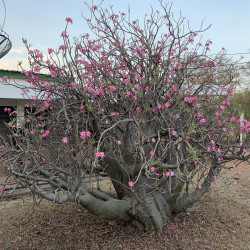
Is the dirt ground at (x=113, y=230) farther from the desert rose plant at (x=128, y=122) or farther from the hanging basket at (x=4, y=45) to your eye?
the hanging basket at (x=4, y=45)

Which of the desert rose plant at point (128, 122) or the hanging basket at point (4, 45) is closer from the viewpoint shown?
the desert rose plant at point (128, 122)

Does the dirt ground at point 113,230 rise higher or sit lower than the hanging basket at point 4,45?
lower

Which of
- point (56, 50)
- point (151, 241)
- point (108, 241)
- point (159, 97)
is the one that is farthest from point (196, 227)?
point (56, 50)

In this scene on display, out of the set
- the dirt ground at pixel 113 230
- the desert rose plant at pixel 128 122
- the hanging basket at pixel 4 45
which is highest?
the hanging basket at pixel 4 45

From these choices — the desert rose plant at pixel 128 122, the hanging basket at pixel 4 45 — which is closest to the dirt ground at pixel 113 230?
the desert rose plant at pixel 128 122

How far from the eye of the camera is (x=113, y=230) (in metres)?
3.75

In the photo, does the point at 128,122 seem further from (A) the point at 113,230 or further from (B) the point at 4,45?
(B) the point at 4,45

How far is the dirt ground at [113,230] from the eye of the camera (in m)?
3.40

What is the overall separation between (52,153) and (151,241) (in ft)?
6.42

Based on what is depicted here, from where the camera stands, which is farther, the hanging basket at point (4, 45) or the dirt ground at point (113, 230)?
the hanging basket at point (4, 45)

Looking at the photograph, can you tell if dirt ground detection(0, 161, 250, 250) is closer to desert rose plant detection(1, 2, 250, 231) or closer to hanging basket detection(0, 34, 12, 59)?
desert rose plant detection(1, 2, 250, 231)

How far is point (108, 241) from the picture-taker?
136 inches

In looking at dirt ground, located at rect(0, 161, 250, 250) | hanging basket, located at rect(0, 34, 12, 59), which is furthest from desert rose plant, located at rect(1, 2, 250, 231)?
hanging basket, located at rect(0, 34, 12, 59)

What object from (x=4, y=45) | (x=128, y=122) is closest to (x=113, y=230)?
(x=128, y=122)
